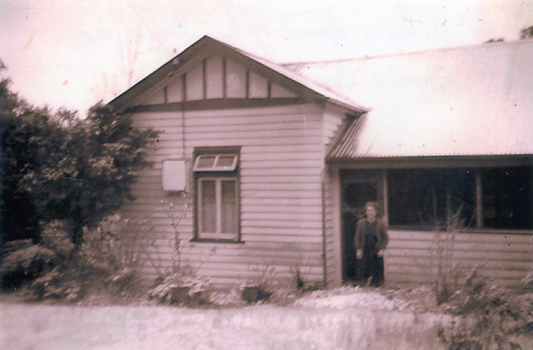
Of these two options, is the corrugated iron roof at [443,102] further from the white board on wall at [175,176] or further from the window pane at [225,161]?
the white board on wall at [175,176]

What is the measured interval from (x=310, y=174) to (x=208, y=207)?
6.71 feet

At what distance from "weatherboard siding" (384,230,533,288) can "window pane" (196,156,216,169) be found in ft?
12.0

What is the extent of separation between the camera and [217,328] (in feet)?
22.8

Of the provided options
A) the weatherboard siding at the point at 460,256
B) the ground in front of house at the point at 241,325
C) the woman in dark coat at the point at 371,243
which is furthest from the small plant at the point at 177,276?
the weatherboard siding at the point at 460,256

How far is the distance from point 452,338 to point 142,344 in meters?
4.01

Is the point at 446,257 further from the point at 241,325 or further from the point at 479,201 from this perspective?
the point at 241,325

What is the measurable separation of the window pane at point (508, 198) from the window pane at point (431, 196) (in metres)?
0.25

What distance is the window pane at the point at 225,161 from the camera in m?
9.22

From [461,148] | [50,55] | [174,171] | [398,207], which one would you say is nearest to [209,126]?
[174,171]

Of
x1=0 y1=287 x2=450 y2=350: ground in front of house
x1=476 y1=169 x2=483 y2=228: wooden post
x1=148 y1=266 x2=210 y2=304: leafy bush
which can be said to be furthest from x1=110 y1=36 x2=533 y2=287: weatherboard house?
x1=0 y1=287 x2=450 y2=350: ground in front of house

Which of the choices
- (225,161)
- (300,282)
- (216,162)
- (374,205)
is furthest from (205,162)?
(374,205)

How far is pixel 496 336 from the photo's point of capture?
581 centimetres

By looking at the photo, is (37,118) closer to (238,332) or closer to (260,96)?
(260,96)

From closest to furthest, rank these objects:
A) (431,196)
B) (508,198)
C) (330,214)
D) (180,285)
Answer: (180,285) < (508,198) < (431,196) < (330,214)
